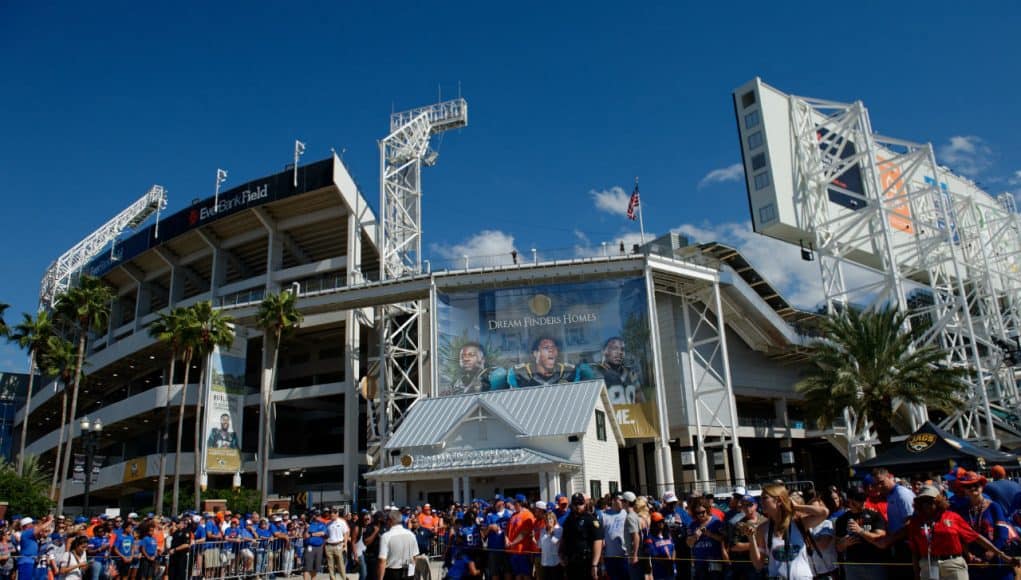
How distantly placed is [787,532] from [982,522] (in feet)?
10.4

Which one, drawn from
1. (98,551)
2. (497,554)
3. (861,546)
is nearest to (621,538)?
(497,554)

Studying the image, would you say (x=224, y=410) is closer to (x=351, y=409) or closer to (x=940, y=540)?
(x=351, y=409)

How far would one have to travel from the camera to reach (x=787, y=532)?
278 inches

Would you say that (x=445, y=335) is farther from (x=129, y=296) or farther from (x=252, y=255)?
(x=129, y=296)

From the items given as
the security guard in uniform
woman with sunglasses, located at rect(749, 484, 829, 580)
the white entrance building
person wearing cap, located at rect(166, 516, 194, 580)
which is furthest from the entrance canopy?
person wearing cap, located at rect(166, 516, 194, 580)

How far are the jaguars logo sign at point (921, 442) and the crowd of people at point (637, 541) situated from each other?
6.27m

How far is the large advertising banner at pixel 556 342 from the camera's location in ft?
144

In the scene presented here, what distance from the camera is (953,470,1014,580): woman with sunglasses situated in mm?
8211

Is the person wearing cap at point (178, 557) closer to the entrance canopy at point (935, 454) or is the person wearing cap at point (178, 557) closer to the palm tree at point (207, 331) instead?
the entrance canopy at point (935, 454)

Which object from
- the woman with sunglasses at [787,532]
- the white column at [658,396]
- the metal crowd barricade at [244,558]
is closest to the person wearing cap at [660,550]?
the woman with sunglasses at [787,532]

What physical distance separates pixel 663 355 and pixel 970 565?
136 ft

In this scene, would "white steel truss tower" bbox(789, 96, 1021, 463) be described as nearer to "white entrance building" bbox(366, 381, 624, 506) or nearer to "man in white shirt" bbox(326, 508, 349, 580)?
"white entrance building" bbox(366, 381, 624, 506)

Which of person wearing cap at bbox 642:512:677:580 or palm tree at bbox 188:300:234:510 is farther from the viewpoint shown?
palm tree at bbox 188:300:234:510

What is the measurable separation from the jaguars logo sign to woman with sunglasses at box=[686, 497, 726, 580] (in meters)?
13.3
